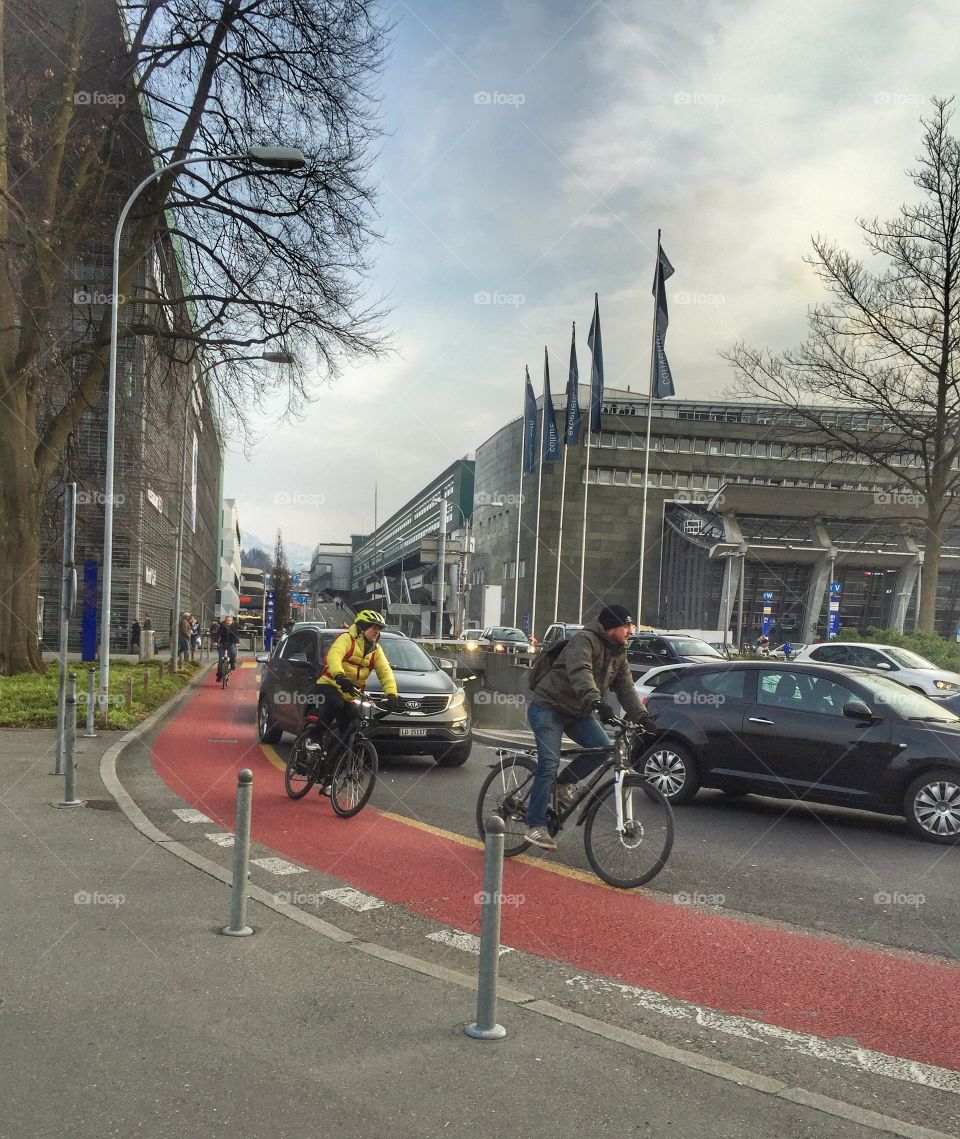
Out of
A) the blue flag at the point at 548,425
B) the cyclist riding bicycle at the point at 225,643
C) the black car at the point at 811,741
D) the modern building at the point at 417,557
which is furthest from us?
the modern building at the point at 417,557

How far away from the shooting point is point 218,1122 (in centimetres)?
343

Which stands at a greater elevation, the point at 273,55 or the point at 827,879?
the point at 273,55

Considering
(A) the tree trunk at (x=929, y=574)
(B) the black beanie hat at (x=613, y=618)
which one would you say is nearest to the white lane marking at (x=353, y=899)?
(B) the black beanie hat at (x=613, y=618)

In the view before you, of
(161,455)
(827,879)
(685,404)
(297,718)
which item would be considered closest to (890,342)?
(297,718)

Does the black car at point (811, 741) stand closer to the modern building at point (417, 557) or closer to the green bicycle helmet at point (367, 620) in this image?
the green bicycle helmet at point (367, 620)

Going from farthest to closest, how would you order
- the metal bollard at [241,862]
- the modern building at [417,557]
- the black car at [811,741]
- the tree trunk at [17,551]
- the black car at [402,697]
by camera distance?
the modern building at [417,557] → the tree trunk at [17,551] → the black car at [402,697] → the black car at [811,741] → the metal bollard at [241,862]

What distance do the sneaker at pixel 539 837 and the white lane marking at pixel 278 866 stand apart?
5.21ft

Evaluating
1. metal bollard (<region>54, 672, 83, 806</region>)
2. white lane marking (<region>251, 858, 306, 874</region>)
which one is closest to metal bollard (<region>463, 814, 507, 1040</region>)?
white lane marking (<region>251, 858, 306, 874</region>)

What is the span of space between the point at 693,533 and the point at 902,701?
6354 cm

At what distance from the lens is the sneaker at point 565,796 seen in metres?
7.36

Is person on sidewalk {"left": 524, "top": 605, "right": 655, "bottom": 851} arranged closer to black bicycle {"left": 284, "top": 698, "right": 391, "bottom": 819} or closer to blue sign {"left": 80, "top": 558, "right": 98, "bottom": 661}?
black bicycle {"left": 284, "top": 698, "right": 391, "bottom": 819}

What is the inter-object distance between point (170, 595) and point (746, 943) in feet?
169

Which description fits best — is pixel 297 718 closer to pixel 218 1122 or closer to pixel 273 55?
pixel 218 1122

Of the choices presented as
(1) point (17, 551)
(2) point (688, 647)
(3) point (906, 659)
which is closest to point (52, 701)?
(1) point (17, 551)
